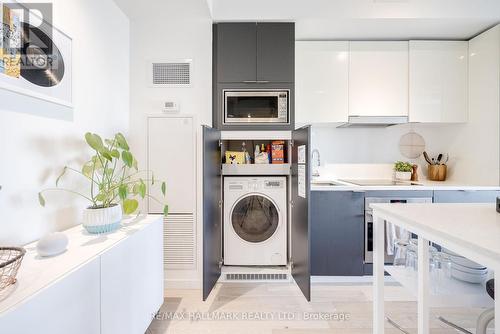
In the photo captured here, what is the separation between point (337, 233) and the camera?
2.13 metres

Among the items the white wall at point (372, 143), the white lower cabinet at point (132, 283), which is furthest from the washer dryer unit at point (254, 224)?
the white wall at point (372, 143)

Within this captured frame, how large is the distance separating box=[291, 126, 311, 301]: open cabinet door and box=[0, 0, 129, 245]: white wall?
1542 millimetres

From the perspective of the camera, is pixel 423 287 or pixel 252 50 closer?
pixel 423 287

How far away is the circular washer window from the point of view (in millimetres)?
2250

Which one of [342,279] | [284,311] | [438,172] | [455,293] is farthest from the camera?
[438,172]

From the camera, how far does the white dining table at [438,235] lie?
67 centimetres

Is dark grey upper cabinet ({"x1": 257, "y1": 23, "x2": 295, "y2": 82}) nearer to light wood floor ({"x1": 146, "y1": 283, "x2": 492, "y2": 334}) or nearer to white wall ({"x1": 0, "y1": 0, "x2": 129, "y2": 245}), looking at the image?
white wall ({"x1": 0, "y1": 0, "x2": 129, "y2": 245})

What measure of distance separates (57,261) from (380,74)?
9.54 ft

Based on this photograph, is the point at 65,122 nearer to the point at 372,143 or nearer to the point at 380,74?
the point at 380,74

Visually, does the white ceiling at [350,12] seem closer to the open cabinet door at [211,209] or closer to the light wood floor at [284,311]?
the open cabinet door at [211,209]

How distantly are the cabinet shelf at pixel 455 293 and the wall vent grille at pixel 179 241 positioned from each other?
1640mm

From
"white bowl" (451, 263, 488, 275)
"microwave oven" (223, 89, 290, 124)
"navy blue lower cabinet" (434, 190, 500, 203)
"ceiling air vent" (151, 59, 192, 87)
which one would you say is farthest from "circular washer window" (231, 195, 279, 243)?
"navy blue lower cabinet" (434, 190, 500, 203)

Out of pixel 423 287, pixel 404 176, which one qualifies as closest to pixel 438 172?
pixel 404 176

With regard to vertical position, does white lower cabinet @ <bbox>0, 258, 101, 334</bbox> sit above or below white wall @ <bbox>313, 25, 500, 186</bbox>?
below
